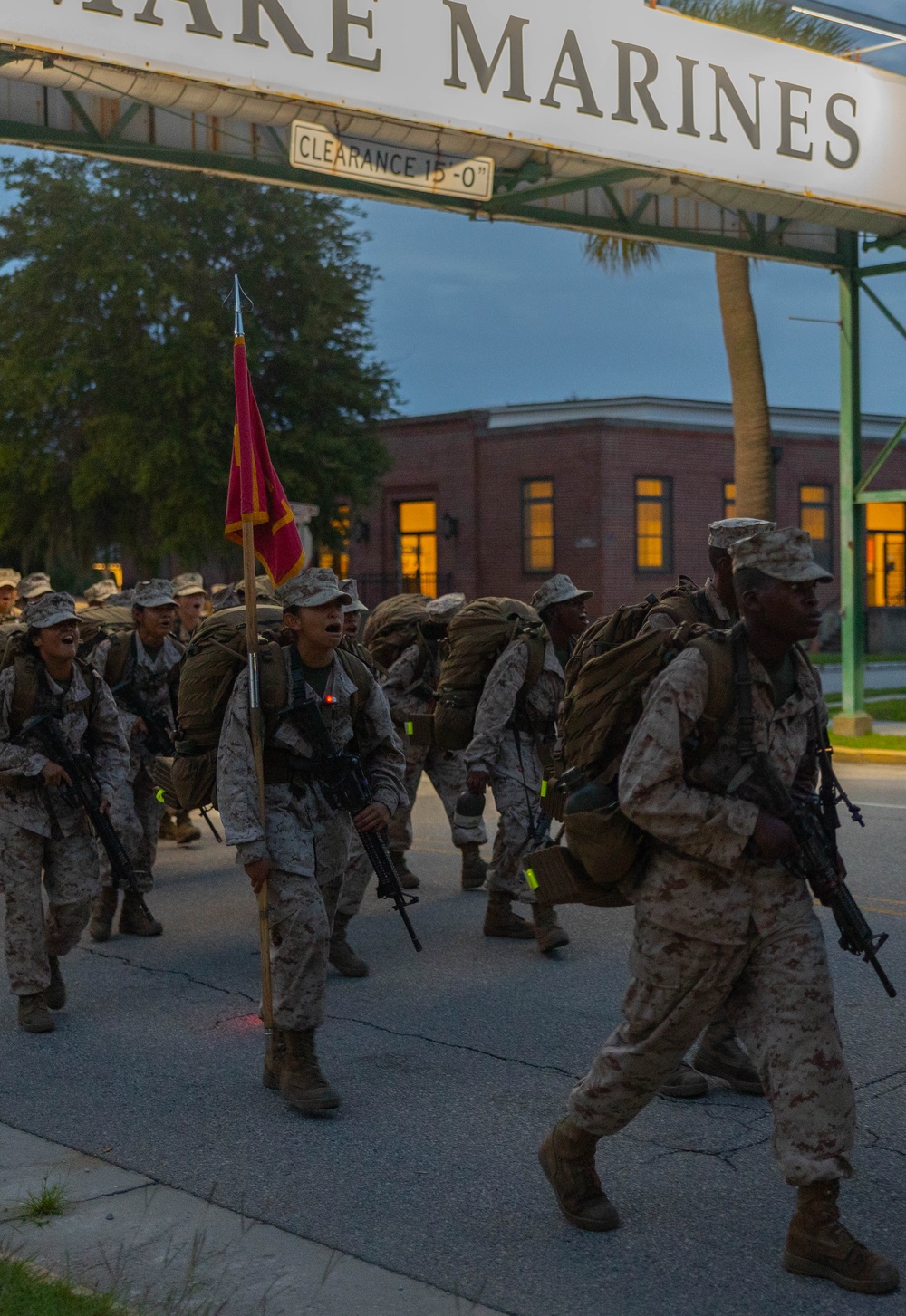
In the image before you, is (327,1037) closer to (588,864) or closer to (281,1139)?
(281,1139)

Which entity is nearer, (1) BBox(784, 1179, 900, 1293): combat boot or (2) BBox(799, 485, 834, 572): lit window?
(1) BBox(784, 1179, 900, 1293): combat boot

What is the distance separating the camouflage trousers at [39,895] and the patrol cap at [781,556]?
4.01 m

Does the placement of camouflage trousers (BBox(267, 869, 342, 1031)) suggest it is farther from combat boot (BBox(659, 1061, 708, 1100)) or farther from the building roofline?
the building roofline

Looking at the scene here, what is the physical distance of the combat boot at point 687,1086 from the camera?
18.7 ft

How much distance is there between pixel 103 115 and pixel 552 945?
8.58 m

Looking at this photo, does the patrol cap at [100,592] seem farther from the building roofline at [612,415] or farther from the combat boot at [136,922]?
the building roofline at [612,415]

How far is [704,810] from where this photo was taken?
4141 mm

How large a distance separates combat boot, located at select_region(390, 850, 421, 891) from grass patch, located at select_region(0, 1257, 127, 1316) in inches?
224

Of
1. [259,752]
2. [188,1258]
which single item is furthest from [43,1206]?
[259,752]

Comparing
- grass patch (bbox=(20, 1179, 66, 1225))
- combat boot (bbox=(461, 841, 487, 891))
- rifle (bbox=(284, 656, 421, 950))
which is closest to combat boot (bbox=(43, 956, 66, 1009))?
rifle (bbox=(284, 656, 421, 950))

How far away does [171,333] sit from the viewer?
2983 cm

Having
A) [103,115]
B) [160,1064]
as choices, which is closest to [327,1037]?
[160,1064]

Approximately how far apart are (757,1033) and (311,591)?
248cm

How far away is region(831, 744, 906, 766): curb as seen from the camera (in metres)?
16.8
